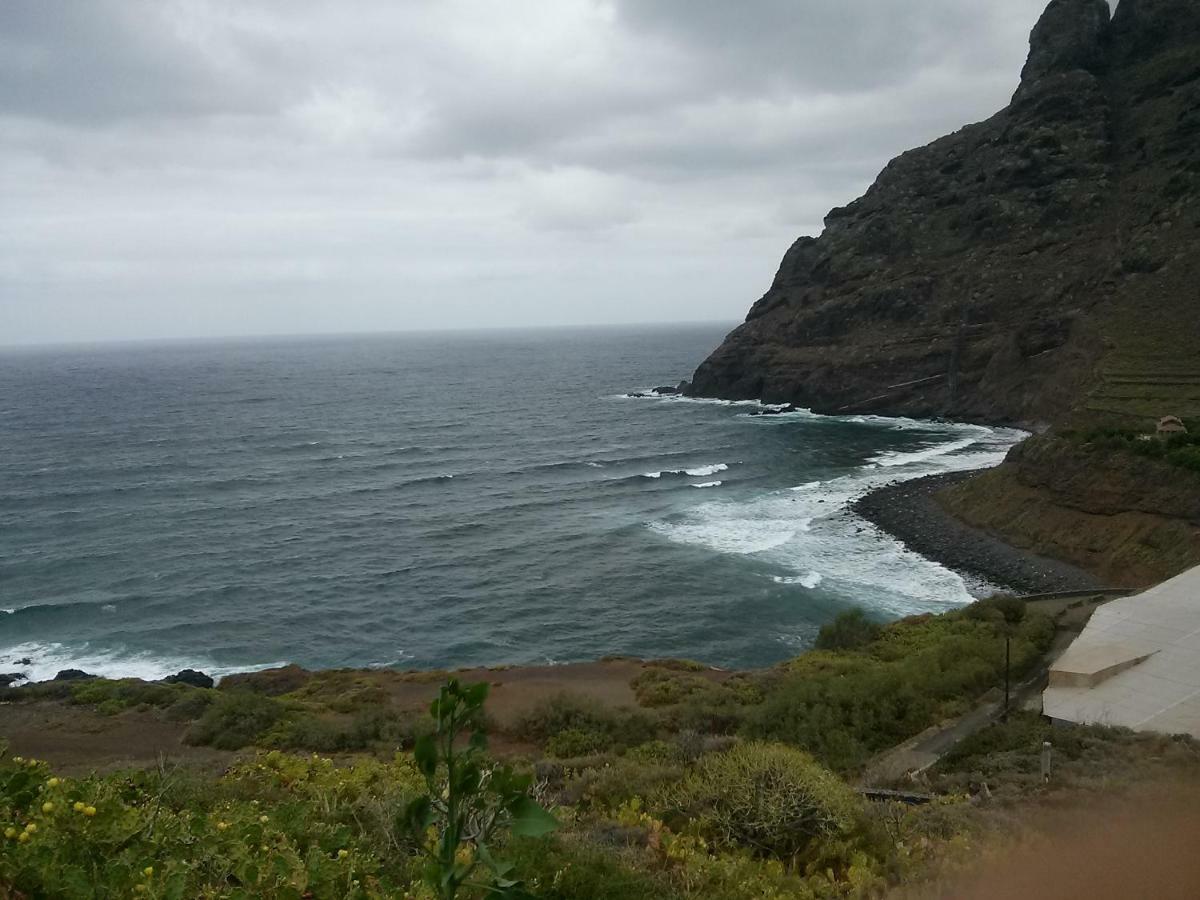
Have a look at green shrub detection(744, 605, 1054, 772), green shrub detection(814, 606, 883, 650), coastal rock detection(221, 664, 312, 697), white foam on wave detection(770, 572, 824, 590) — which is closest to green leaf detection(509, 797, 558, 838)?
green shrub detection(744, 605, 1054, 772)

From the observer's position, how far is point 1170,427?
40875mm

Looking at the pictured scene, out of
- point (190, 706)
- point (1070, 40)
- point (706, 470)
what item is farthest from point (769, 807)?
point (1070, 40)

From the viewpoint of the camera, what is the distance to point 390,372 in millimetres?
162500

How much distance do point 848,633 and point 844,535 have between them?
57.5 ft

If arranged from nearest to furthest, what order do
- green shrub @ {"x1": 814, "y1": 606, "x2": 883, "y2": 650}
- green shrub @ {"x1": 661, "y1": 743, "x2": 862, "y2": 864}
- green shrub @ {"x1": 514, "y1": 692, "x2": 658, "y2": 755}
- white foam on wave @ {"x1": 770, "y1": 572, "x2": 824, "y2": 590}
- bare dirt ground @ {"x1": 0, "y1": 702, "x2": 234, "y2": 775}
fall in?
green shrub @ {"x1": 661, "y1": 743, "x2": 862, "y2": 864}, green shrub @ {"x1": 514, "y1": 692, "x2": 658, "y2": 755}, bare dirt ground @ {"x1": 0, "y1": 702, "x2": 234, "y2": 775}, green shrub @ {"x1": 814, "y1": 606, "x2": 883, "y2": 650}, white foam on wave @ {"x1": 770, "y1": 572, "x2": 824, "y2": 590}

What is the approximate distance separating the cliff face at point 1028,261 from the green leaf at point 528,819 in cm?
6040

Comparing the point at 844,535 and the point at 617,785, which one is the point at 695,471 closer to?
the point at 844,535

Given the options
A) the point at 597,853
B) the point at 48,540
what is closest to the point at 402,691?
the point at 597,853

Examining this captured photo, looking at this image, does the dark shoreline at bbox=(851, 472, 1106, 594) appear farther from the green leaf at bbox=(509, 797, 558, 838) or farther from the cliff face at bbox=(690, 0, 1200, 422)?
the green leaf at bbox=(509, 797, 558, 838)

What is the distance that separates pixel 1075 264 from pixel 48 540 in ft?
285

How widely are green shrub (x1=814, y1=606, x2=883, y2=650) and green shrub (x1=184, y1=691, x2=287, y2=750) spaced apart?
17.5 meters

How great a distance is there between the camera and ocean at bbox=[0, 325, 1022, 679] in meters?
33.4

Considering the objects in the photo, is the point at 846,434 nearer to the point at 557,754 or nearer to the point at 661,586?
the point at 661,586

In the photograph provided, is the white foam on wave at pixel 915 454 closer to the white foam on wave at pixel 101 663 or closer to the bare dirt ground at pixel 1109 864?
the white foam on wave at pixel 101 663
